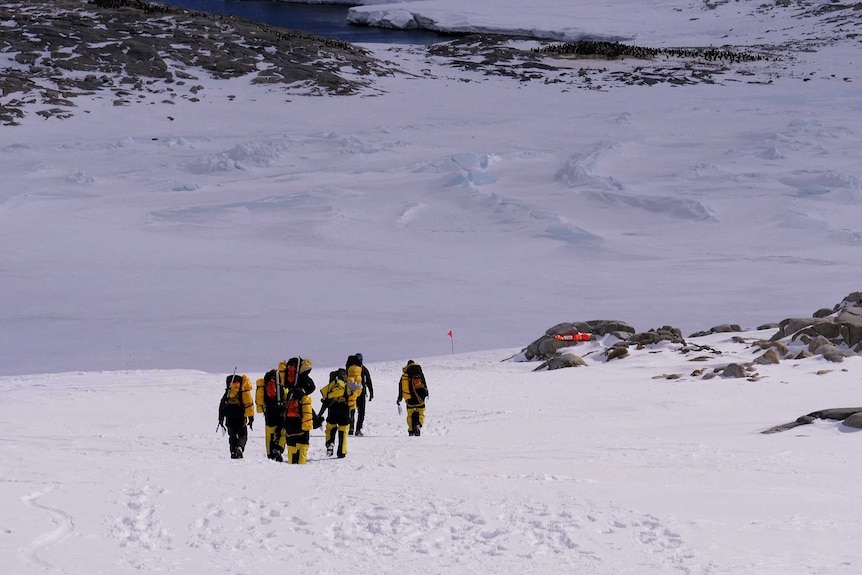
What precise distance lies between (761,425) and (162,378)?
8570 millimetres

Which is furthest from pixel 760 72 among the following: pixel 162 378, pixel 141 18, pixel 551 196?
pixel 162 378

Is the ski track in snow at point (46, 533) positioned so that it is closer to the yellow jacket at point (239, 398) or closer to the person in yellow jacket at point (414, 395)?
the yellow jacket at point (239, 398)

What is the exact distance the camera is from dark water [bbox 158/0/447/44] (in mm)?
61375

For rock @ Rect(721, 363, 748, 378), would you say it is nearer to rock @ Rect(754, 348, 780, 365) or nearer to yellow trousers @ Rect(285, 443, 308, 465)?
rock @ Rect(754, 348, 780, 365)

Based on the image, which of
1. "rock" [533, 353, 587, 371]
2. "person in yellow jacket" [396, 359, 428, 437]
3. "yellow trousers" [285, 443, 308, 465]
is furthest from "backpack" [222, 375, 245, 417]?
"rock" [533, 353, 587, 371]

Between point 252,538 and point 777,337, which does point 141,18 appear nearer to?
point 777,337

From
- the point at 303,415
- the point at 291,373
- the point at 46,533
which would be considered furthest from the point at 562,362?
the point at 46,533

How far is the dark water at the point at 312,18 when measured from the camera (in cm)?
6138

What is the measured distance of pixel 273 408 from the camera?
8312 mm

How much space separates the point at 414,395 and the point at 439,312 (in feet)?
28.6

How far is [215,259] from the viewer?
2083 centimetres

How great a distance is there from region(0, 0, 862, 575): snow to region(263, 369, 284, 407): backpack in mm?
850

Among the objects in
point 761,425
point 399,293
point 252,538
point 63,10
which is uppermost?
point 63,10

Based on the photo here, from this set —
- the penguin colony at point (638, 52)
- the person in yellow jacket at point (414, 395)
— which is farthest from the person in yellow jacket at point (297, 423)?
the penguin colony at point (638, 52)
